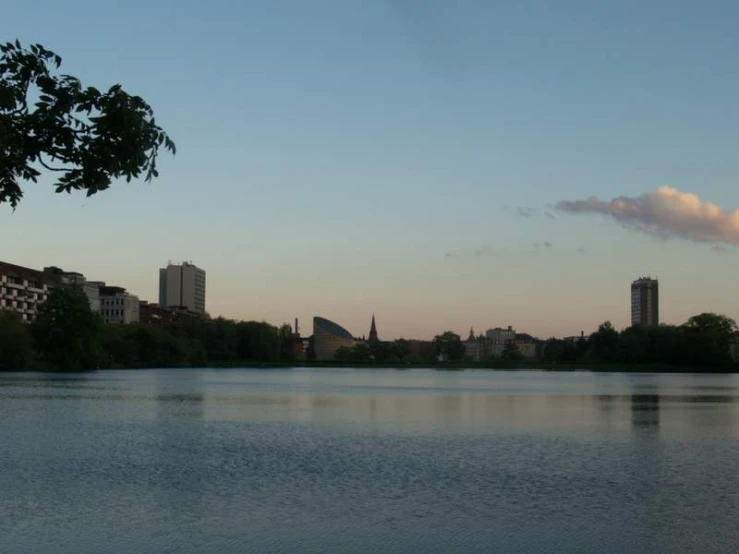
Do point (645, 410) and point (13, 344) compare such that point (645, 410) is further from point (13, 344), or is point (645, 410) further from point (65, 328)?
point (13, 344)

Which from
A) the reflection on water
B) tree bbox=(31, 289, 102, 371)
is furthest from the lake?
tree bbox=(31, 289, 102, 371)

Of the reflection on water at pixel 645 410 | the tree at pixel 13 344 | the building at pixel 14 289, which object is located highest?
the building at pixel 14 289

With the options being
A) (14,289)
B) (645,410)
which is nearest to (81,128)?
(645,410)

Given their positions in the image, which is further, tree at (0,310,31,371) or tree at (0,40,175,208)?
tree at (0,310,31,371)

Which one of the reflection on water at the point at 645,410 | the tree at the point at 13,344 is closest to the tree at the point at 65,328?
the tree at the point at 13,344

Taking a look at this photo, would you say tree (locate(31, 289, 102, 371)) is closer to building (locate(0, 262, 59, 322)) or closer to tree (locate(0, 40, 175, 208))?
building (locate(0, 262, 59, 322))

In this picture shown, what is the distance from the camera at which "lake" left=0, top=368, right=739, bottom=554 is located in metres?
19.8

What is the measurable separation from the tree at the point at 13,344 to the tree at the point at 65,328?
2.75 meters

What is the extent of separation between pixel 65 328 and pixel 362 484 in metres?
112

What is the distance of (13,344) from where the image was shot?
411 feet

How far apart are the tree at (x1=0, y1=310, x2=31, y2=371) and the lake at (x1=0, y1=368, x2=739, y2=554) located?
75332mm

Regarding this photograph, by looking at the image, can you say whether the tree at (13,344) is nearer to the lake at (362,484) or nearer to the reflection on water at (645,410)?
the lake at (362,484)

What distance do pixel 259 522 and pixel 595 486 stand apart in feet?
37.9

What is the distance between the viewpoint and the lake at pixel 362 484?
65.1 ft
